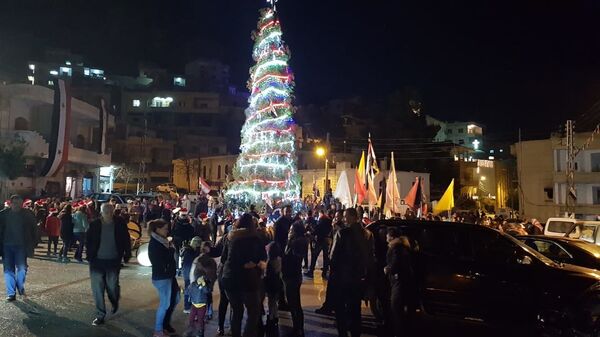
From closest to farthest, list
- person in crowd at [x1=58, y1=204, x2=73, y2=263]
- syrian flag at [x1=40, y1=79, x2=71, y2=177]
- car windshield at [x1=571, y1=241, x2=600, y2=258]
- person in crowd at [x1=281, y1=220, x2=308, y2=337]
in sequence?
person in crowd at [x1=281, y1=220, x2=308, y2=337], car windshield at [x1=571, y1=241, x2=600, y2=258], person in crowd at [x1=58, y1=204, x2=73, y2=263], syrian flag at [x1=40, y1=79, x2=71, y2=177]

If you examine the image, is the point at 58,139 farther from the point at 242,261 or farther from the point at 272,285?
the point at 242,261

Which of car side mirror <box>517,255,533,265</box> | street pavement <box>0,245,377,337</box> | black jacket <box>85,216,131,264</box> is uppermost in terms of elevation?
black jacket <box>85,216,131,264</box>

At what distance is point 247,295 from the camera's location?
5.91m

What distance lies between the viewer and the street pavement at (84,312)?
23.4 feet

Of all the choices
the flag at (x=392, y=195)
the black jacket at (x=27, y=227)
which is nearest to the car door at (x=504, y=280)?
the black jacket at (x=27, y=227)

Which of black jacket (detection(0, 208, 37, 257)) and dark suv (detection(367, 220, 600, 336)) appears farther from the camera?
black jacket (detection(0, 208, 37, 257))

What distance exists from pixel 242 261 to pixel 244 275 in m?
0.17

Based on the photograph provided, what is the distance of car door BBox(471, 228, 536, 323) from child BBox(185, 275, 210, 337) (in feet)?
14.2

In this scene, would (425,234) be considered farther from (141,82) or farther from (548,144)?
(141,82)

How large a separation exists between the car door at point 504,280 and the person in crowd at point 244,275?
3882 mm

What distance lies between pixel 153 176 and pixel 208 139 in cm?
1017

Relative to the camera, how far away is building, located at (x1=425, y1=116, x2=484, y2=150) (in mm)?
89688

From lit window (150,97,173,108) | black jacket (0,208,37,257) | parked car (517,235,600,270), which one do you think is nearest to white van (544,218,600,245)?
parked car (517,235,600,270)

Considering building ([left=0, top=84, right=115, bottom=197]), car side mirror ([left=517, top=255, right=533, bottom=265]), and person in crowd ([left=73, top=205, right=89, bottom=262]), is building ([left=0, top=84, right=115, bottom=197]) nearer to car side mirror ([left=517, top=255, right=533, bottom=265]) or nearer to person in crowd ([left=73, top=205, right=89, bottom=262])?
person in crowd ([left=73, top=205, right=89, bottom=262])
